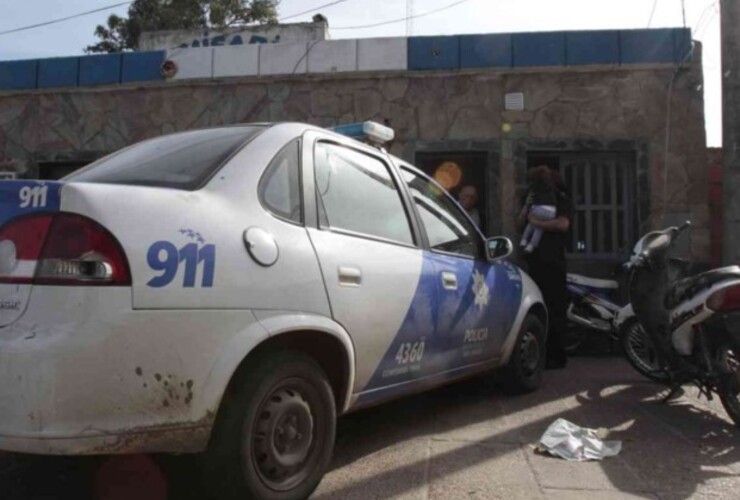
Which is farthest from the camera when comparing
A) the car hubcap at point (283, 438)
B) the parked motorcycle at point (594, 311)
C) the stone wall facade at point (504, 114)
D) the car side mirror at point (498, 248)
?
the stone wall facade at point (504, 114)

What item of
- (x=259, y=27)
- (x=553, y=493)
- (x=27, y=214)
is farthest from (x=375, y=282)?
(x=259, y=27)

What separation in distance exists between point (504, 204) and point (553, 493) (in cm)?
545

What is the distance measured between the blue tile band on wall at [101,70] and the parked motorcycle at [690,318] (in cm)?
718

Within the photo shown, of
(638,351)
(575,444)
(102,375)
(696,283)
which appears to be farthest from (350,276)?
(638,351)

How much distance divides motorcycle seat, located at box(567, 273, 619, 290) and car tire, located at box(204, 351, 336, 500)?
524 cm

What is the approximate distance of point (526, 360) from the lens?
5402mm

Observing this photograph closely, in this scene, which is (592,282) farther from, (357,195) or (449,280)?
(357,195)

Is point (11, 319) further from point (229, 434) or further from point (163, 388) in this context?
point (229, 434)

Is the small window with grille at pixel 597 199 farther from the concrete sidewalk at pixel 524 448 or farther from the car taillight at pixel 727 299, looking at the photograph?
the car taillight at pixel 727 299

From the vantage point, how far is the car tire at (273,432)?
2633 mm

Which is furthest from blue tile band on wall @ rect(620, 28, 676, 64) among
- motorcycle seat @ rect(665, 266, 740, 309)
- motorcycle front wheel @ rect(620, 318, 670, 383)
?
motorcycle seat @ rect(665, 266, 740, 309)

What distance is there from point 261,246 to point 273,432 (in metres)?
0.77

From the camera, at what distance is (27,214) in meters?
2.34

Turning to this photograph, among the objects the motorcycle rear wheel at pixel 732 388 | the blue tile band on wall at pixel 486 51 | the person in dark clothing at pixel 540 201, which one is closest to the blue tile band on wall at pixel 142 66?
the blue tile band on wall at pixel 486 51
